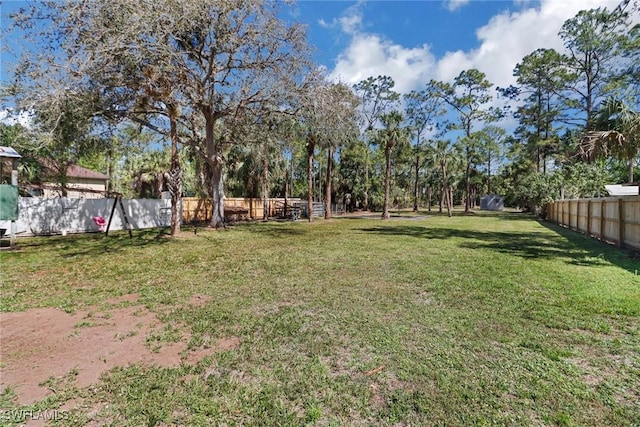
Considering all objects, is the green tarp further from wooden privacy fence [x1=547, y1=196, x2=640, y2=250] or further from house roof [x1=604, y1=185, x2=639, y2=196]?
house roof [x1=604, y1=185, x2=639, y2=196]

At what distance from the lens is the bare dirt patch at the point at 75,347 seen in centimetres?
277

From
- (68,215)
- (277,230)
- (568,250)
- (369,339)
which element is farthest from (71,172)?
(568,250)

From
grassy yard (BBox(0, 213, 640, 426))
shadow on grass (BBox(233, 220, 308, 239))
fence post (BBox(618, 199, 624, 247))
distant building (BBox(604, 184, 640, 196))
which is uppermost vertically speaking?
distant building (BBox(604, 184, 640, 196))

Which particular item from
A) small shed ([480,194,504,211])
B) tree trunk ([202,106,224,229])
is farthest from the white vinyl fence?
small shed ([480,194,504,211])

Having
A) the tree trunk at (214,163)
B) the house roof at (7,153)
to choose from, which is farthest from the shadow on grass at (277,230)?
the house roof at (7,153)

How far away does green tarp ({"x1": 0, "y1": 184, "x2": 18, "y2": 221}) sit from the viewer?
28.3 feet

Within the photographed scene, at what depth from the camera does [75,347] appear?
3320 mm

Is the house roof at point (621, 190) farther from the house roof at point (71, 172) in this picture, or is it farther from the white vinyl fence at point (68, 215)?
the house roof at point (71, 172)

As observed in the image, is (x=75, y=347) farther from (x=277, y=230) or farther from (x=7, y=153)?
(x=277, y=230)

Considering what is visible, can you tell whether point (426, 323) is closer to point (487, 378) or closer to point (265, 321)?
point (487, 378)

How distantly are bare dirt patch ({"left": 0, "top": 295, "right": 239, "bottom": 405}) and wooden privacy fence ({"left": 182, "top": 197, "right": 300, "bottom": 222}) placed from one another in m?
15.2

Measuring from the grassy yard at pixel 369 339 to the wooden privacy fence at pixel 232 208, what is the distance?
37.6 feet

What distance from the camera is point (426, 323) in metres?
3.86

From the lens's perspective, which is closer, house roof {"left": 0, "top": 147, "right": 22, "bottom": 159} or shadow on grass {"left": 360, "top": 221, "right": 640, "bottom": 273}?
shadow on grass {"left": 360, "top": 221, "right": 640, "bottom": 273}
